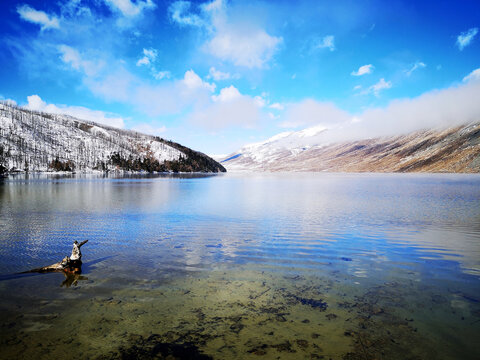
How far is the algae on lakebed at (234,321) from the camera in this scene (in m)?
8.42

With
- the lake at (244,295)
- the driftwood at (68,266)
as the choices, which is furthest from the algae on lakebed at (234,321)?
the driftwood at (68,266)

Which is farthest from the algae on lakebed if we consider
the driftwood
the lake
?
the driftwood

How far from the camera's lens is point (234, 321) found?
33.1 ft

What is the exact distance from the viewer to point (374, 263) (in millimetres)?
16516

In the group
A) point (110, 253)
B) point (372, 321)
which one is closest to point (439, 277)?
point (372, 321)

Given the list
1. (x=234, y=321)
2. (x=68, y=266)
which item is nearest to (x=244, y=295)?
(x=234, y=321)

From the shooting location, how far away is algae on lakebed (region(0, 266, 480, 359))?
27.6ft

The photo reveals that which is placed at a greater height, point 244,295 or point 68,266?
point 68,266

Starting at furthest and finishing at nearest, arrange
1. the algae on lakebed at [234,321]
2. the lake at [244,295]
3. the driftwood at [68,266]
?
the driftwood at [68,266] < the lake at [244,295] < the algae on lakebed at [234,321]

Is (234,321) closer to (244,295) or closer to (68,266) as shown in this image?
(244,295)

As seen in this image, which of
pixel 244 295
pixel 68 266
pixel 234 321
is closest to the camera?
pixel 234 321

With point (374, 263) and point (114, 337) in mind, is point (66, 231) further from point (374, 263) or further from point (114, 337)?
point (374, 263)

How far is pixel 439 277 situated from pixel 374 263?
10.5 feet

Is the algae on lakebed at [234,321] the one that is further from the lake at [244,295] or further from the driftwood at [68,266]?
the driftwood at [68,266]
